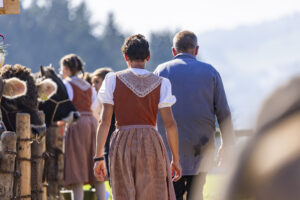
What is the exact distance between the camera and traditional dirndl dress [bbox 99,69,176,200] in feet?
16.0

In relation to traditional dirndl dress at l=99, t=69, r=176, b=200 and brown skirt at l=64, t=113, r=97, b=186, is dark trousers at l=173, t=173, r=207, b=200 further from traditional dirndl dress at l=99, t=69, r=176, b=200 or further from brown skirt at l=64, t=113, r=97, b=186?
brown skirt at l=64, t=113, r=97, b=186

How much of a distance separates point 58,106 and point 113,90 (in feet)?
15.1

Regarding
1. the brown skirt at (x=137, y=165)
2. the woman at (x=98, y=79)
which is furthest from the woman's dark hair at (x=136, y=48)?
the woman at (x=98, y=79)

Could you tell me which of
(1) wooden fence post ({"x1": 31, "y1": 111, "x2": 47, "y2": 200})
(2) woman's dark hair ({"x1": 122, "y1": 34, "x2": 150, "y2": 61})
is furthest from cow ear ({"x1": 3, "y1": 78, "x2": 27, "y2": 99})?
(2) woman's dark hair ({"x1": 122, "y1": 34, "x2": 150, "y2": 61})

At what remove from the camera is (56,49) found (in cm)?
9506

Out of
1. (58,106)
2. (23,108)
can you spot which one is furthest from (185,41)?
(58,106)

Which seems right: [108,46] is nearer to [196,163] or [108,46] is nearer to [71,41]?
[71,41]

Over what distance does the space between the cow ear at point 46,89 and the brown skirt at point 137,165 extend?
12.7 ft

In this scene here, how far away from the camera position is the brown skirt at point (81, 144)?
10070mm

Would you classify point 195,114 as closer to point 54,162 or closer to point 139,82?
point 139,82

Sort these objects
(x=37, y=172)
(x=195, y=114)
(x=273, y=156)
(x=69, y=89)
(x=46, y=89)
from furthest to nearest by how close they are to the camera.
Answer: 1. (x=69, y=89)
2. (x=46, y=89)
3. (x=37, y=172)
4. (x=195, y=114)
5. (x=273, y=156)

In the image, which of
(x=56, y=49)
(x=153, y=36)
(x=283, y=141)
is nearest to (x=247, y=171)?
(x=283, y=141)

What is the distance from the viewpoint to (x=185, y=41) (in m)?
6.29

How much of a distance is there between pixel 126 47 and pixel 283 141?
4.59 metres
